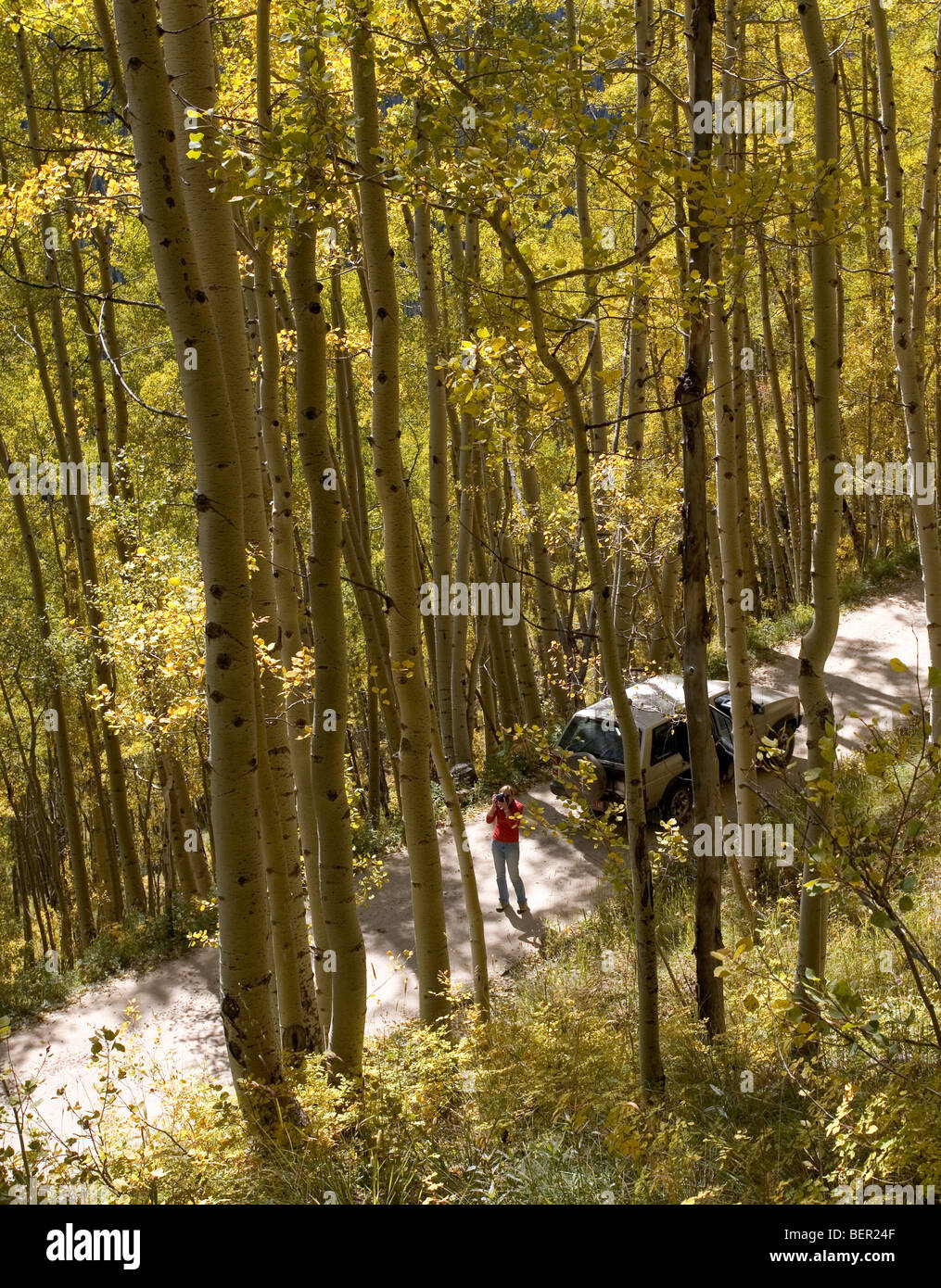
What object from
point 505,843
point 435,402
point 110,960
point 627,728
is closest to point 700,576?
point 627,728

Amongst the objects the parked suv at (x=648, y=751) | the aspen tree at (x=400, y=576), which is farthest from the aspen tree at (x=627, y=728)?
the parked suv at (x=648, y=751)

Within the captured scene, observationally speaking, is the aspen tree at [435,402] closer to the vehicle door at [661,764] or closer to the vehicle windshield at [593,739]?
the vehicle windshield at [593,739]

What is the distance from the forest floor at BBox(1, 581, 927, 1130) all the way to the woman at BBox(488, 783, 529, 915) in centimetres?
35

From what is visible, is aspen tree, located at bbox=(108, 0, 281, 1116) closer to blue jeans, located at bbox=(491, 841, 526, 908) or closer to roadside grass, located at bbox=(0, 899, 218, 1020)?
blue jeans, located at bbox=(491, 841, 526, 908)

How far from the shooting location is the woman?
29.8 ft

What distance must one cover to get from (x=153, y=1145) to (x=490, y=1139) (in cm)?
147

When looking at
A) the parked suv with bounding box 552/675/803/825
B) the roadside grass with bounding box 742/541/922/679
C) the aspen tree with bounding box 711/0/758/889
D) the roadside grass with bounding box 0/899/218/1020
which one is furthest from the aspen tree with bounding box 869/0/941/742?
the roadside grass with bounding box 742/541/922/679

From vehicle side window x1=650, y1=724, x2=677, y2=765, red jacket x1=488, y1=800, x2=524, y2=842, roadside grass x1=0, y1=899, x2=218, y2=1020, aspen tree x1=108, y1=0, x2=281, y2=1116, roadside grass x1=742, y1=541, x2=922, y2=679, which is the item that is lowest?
roadside grass x1=0, y1=899, x2=218, y2=1020

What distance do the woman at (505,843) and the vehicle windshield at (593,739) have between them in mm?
1867

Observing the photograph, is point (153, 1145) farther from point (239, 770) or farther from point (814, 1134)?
point (814, 1134)

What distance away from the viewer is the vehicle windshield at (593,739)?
10942 millimetres

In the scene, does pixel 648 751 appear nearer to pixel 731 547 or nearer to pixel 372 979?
pixel 731 547

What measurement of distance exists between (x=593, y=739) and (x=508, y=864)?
2374mm

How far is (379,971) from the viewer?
9.25 meters
